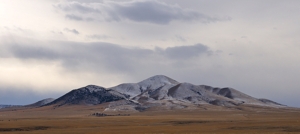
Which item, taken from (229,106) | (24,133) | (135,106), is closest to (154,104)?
(135,106)

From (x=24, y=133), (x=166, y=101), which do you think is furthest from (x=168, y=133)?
(x=166, y=101)

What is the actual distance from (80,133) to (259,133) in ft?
94.2

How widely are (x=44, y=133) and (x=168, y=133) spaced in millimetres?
21818

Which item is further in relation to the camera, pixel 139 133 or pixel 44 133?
pixel 44 133

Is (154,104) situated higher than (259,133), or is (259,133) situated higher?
(154,104)

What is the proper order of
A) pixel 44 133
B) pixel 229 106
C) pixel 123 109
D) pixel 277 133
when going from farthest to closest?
1. pixel 229 106
2. pixel 123 109
3. pixel 44 133
4. pixel 277 133

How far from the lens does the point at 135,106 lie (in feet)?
609

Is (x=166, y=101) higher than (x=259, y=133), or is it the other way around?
(x=166, y=101)

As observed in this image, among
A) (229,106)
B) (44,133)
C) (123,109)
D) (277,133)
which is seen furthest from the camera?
(229,106)

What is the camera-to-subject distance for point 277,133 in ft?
186

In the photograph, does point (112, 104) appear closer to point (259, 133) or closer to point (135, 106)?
point (135, 106)

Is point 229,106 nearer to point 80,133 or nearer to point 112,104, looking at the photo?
point 112,104

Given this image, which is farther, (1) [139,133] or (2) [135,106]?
(2) [135,106]

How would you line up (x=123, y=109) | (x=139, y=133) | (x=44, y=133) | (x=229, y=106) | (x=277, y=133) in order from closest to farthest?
(x=277, y=133) < (x=139, y=133) < (x=44, y=133) < (x=123, y=109) < (x=229, y=106)
